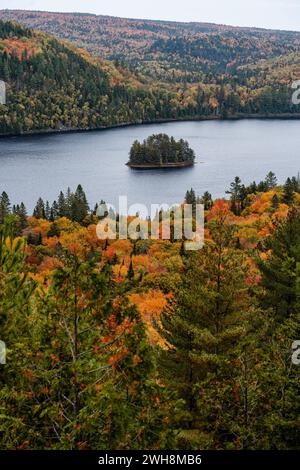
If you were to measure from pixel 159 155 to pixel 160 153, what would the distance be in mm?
623

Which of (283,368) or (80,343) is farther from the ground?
(80,343)

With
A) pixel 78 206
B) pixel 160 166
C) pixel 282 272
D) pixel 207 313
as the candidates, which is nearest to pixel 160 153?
pixel 160 166

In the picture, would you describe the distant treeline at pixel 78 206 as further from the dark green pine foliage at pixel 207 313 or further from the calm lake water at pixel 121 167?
the dark green pine foliage at pixel 207 313

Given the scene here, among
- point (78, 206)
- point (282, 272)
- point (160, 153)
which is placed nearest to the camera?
point (282, 272)

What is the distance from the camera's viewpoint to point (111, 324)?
32.6ft

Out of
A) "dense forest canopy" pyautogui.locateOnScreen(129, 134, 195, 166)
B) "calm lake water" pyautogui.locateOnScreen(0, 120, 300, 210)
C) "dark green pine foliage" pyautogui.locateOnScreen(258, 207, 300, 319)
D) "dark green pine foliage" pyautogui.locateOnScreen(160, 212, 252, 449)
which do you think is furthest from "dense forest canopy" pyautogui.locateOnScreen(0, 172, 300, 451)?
"dense forest canopy" pyautogui.locateOnScreen(129, 134, 195, 166)

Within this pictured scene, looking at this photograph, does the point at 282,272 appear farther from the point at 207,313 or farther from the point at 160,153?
the point at 160,153

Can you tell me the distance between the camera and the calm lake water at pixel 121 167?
11131cm

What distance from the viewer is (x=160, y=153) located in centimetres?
14375

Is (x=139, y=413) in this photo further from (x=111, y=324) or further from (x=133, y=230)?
(x=133, y=230)
